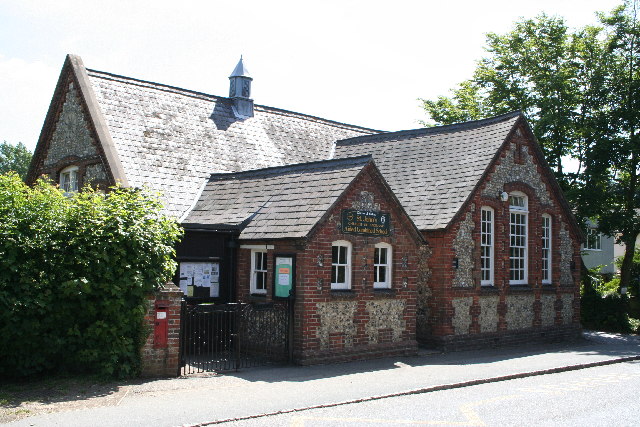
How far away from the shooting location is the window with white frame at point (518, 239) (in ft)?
63.5

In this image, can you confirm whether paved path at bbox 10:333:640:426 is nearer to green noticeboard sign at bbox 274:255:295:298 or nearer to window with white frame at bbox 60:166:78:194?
green noticeboard sign at bbox 274:255:295:298

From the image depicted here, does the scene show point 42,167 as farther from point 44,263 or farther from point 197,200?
point 44,263

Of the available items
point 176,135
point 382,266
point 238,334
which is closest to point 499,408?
point 238,334

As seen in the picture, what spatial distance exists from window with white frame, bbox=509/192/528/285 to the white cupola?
32.3 feet

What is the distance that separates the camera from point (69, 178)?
64.7 feet

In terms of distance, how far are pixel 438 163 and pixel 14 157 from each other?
83.1 metres

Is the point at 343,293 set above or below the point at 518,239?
below

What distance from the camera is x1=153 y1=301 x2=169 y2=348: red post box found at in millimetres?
11680

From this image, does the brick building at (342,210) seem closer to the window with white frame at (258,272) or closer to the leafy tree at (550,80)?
the window with white frame at (258,272)

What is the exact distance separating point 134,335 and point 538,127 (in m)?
18.7

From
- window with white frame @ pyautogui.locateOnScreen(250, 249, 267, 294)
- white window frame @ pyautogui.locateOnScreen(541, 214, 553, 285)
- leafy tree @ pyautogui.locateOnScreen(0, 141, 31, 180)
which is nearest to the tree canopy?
white window frame @ pyautogui.locateOnScreen(541, 214, 553, 285)

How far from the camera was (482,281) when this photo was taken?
59.8 feet

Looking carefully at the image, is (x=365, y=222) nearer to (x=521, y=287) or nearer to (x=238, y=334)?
(x=238, y=334)

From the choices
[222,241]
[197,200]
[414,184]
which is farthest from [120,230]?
[414,184]
